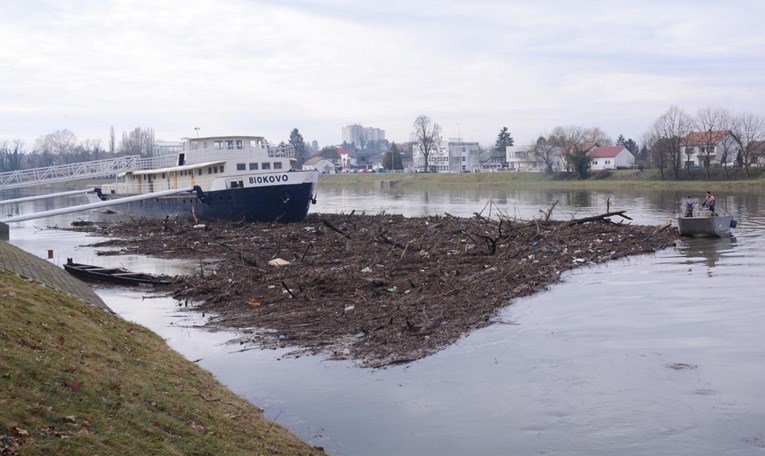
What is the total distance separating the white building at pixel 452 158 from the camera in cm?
17525

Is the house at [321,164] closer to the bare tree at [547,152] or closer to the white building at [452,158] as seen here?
the white building at [452,158]

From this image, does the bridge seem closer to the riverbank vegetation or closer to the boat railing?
the boat railing

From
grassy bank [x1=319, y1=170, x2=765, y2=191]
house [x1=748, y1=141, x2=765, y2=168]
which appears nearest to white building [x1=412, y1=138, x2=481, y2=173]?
grassy bank [x1=319, y1=170, x2=765, y2=191]

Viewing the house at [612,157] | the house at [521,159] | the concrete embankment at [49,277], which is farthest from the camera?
the house at [521,159]

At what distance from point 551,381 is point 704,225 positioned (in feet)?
71.5

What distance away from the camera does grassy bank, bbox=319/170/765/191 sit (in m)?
78.8

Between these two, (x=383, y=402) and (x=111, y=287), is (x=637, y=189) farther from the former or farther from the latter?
(x=383, y=402)

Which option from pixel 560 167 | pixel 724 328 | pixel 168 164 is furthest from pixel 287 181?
pixel 560 167

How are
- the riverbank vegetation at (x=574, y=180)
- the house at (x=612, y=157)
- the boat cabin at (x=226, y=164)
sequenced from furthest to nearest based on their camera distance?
the house at (x=612, y=157) → the riverbank vegetation at (x=574, y=180) → the boat cabin at (x=226, y=164)

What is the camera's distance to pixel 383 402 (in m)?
11.9

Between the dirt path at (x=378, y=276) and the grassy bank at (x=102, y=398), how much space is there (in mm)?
4143

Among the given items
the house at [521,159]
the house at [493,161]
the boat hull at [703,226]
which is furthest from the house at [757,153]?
the house at [493,161]

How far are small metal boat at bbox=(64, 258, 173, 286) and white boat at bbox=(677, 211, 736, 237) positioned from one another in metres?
21.1

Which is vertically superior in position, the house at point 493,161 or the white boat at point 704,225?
the house at point 493,161
